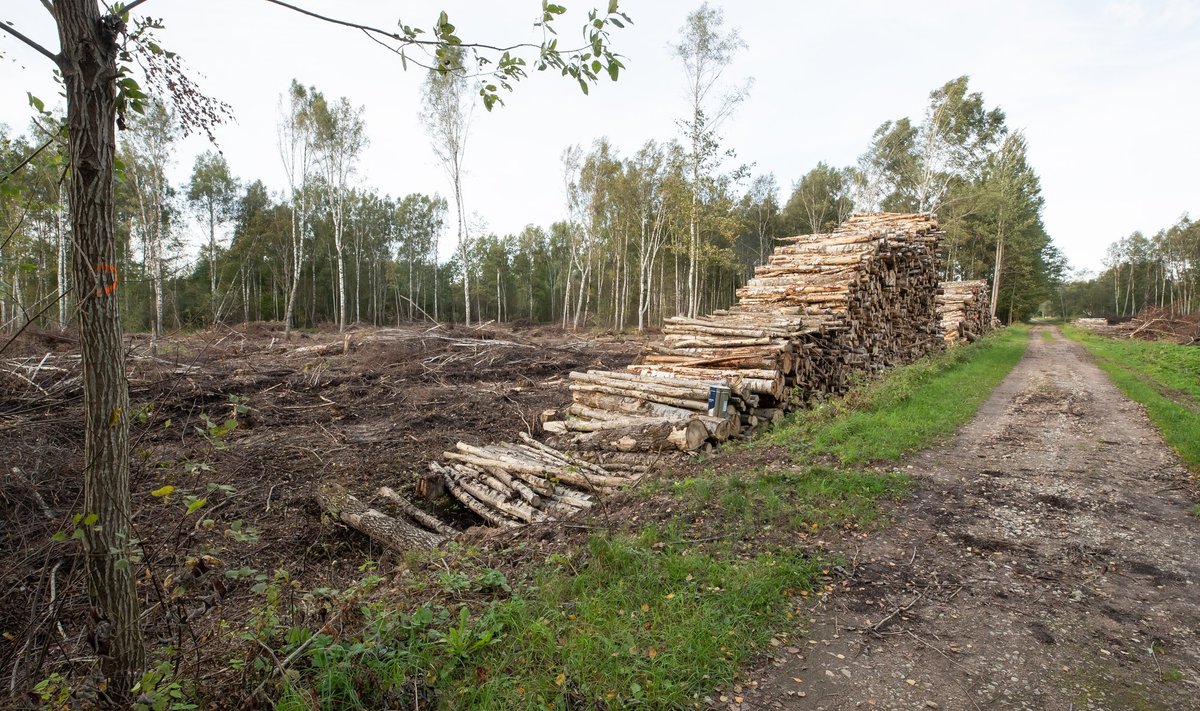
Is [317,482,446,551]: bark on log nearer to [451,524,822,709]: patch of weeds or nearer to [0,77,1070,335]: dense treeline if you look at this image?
[451,524,822,709]: patch of weeds

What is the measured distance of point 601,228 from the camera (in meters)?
38.8

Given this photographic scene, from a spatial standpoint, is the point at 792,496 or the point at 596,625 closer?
the point at 596,625

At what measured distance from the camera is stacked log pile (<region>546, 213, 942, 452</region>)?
8.23 meters

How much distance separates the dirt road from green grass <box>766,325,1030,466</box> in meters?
0.74

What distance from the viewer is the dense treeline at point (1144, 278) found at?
45.5 m

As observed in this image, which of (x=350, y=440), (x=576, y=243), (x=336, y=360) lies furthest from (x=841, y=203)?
(x=350, y=440)

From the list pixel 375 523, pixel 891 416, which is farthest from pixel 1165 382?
pixel 375 523

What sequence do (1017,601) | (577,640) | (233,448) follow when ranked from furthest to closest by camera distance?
1. (233,448)
2. (1017,601)
3. (577,640)

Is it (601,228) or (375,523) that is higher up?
(601,228)

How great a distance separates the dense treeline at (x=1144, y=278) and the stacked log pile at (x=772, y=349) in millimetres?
36319

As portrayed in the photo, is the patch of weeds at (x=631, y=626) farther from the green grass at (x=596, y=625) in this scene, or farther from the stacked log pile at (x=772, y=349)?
the stacked log pile at (x=772, y=349)

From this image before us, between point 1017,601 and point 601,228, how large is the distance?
36.7m

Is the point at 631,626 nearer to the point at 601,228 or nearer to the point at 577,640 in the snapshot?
the point at 577,640

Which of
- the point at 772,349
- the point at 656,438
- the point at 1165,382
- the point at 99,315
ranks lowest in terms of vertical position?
the point at 656,438
